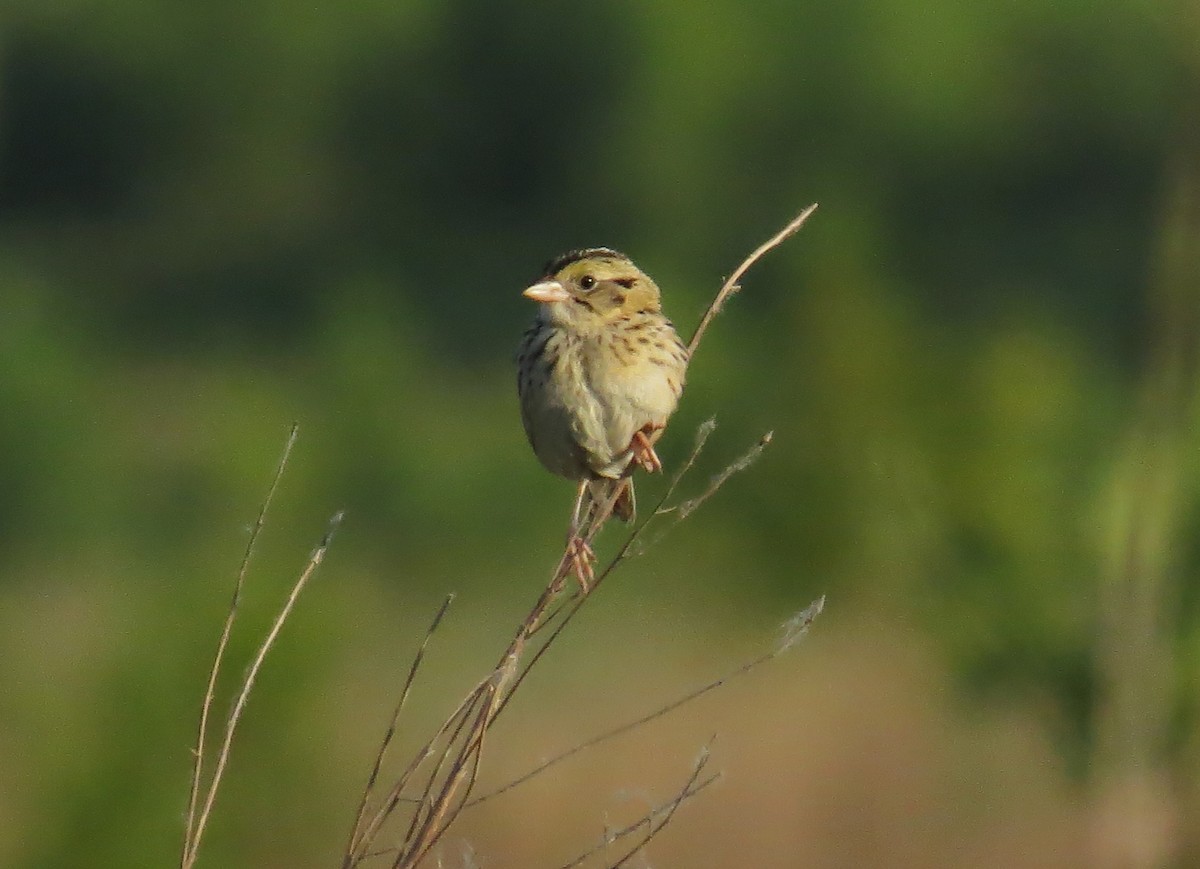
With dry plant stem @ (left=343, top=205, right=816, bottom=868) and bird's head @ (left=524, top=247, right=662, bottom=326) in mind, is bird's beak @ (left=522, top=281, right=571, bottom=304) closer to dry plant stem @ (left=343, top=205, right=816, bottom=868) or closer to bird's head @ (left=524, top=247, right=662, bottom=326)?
bird's head @ (left=524, top=247, right=662, bottom=326)

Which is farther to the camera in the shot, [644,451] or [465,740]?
[644,451]

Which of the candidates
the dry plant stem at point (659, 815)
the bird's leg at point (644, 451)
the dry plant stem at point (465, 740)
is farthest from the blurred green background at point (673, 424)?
the bird's leg at point (644, 451)

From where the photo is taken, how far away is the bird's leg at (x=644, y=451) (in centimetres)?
473

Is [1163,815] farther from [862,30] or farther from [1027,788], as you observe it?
[862,30]

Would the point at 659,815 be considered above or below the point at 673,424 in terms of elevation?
above

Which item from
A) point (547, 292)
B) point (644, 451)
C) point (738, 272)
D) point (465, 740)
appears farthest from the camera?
point (547, 292)

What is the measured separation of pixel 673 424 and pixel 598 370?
12607 mm

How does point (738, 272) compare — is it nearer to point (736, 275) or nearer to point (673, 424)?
point (736, 275)

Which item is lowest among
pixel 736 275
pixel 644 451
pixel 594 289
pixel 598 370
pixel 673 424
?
pixel 673 424

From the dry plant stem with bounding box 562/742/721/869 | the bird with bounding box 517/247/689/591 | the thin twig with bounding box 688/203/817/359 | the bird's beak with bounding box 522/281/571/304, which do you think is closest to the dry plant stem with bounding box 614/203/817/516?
the thin twig with bounding box 688/203/817/359

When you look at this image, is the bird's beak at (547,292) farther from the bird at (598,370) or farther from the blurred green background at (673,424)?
the blurred green background at (673,424)

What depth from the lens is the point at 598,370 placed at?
4.84 metres

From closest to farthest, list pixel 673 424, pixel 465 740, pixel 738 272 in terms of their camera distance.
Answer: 1. pixel 465 740
2. pixel 738 272
3. pixel 673 424

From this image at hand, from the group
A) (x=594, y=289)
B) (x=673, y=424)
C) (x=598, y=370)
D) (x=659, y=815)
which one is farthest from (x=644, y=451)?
(x=673, y=424)
